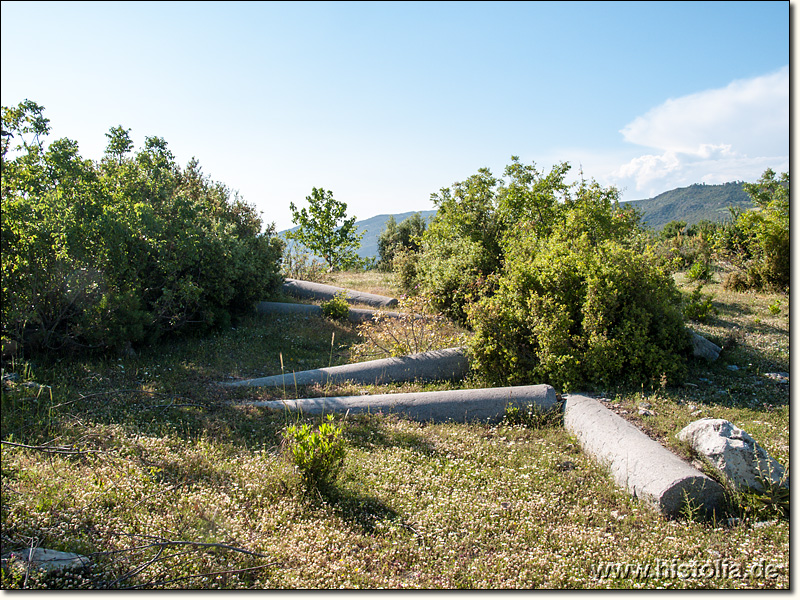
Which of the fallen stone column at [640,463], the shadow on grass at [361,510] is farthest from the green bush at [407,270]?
the shadow on grass at [361,510]

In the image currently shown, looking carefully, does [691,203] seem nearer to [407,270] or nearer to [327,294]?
[407,270]

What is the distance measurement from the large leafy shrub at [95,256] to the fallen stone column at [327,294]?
425 cm

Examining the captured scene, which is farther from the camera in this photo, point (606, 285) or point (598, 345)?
point (606, 285)

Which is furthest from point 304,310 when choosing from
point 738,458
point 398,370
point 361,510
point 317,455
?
point 738,458

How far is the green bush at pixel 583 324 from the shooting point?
23.2 ft

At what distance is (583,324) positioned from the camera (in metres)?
7.26

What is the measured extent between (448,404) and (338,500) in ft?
8.42

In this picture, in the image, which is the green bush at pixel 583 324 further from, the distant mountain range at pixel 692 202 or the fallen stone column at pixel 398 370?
the distant mountain range at pixel 692 202

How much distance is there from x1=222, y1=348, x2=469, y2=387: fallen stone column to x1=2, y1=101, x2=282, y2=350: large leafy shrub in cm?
259

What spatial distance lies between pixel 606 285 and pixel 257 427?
5325mm

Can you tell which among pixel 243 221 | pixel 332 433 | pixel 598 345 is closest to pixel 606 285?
pixel 598 345

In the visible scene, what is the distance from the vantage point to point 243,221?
1482 centimetres

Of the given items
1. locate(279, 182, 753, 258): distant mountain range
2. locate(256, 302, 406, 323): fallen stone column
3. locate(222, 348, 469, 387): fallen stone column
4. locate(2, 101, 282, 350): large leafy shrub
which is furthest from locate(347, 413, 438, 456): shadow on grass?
locate(279, 182, 753, 258): distant mountain range

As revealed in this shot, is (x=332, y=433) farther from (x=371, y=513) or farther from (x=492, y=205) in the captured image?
(x=492, y=205)
